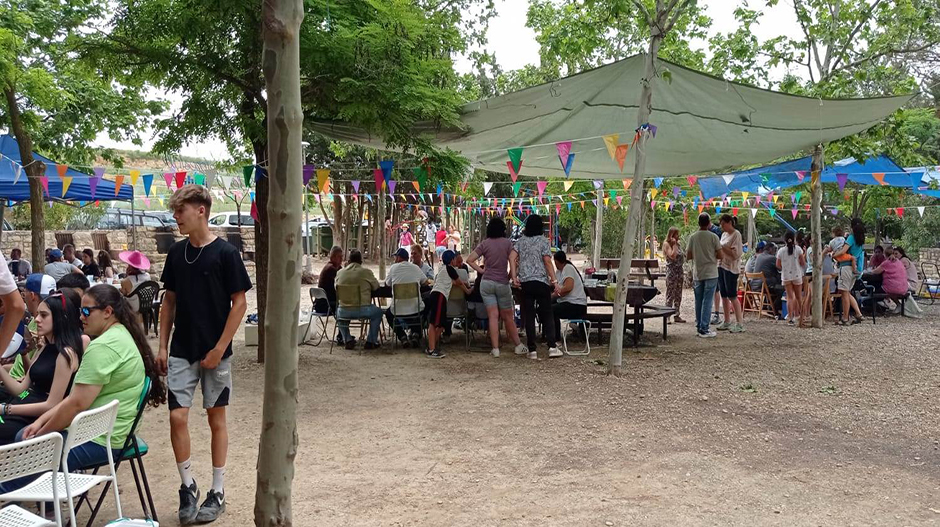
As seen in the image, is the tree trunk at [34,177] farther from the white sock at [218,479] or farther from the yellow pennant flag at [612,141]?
the white sock at [218,479]

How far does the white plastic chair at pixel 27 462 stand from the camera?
2441 millimetres

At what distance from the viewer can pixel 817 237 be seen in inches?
392

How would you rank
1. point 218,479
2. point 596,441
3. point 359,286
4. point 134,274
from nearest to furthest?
point 218,479
point 596,441
point 359,286
point 134,274

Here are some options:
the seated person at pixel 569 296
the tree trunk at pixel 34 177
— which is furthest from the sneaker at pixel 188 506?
the tree trunk at pixel 34 177

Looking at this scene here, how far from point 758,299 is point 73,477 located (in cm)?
1176

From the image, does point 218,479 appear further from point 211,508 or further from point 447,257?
point 447,257

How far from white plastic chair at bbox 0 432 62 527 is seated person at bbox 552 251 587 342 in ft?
20.6

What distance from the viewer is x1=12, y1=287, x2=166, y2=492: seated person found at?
10.1ft

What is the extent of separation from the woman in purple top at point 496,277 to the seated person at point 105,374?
4610 millimetres

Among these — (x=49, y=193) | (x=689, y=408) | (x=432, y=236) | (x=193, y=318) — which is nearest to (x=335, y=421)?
(x=193, y=318)

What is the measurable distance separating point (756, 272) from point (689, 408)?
679 centimetres

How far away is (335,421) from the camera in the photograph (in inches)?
217

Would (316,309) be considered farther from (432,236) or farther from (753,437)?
(432,236)

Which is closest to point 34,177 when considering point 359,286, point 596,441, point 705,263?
point 359,286
